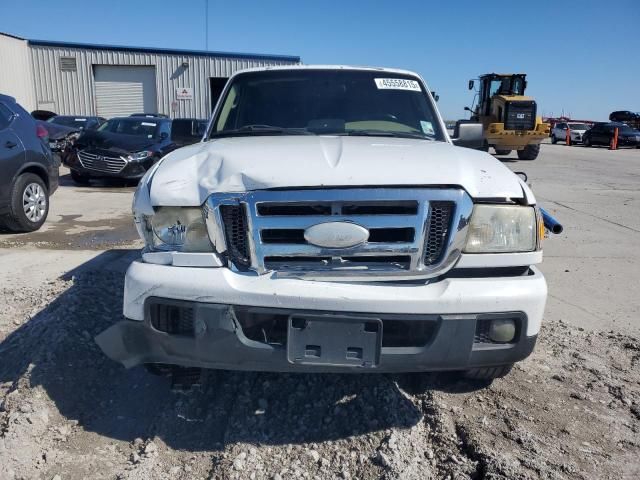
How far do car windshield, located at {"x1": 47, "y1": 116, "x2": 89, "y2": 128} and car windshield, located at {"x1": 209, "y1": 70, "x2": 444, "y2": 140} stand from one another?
51.0ft

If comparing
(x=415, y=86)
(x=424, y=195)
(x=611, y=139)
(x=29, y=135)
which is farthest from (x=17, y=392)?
(x=611, y=139)

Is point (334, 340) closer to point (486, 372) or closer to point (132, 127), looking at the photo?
point (486, 372)

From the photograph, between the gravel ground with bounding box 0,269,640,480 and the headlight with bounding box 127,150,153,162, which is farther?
the headlight with bounding box 127,150,153,162

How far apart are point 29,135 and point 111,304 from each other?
13.5 feet

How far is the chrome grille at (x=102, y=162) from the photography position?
11305 mm

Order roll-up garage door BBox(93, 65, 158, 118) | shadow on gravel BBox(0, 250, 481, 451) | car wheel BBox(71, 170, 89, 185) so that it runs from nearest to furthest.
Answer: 1. shadow on gravel BBox(0, 250, 481, 451)
2. car wheel BBox(71, 170, 89, 185)
3. roll-up garage door BBox(93, 65, 158, 118)

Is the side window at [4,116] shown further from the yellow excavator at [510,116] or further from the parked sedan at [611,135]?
the parked sedan at [611,135]

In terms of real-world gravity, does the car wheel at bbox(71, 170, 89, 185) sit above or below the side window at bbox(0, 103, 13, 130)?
below

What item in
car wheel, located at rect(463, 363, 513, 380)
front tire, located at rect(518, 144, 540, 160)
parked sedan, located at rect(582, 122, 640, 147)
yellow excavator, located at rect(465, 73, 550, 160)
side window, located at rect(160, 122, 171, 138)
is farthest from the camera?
parked sedan, located at rect(582, 122, 640, 147)

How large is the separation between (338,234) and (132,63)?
97.3 feet

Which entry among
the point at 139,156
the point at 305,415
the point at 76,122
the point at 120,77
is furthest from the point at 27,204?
the point at 120,77

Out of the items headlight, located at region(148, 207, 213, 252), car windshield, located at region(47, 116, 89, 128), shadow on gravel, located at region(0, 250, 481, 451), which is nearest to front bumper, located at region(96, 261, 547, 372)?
headlight, located at region(148, 207, 213, 252)

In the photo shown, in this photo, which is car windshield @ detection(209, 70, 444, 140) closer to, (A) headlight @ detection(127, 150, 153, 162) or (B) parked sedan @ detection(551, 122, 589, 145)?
(A) headlight @ detection(127, 150, 153, 162)

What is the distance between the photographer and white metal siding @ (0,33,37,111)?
2542 centimetres
